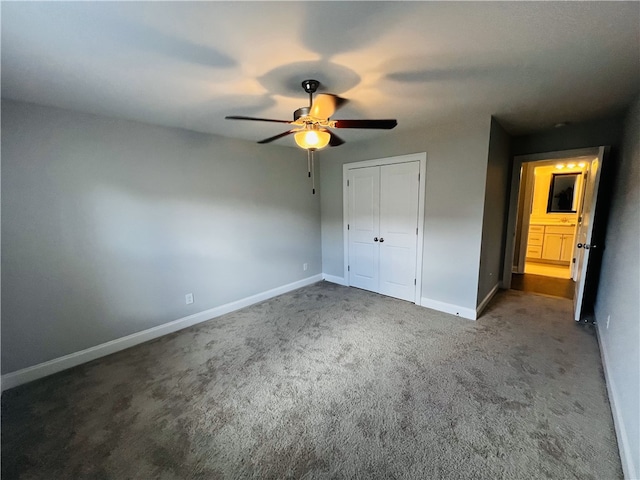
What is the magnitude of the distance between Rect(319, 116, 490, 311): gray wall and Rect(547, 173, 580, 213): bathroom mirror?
Result: 4148mm

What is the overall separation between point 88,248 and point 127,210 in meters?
0.48

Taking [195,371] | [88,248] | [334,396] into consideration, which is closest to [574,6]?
[334,396]

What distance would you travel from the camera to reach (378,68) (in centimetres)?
166

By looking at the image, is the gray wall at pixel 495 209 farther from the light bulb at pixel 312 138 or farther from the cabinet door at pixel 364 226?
the light bulb at pixel 312 138

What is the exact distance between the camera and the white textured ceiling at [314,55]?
1.16 metres

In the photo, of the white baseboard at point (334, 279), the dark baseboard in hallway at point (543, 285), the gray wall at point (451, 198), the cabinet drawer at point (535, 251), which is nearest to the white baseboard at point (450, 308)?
the gray wall at point (451, 198)

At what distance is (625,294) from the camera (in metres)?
1.85

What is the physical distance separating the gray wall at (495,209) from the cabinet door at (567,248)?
2538 mm

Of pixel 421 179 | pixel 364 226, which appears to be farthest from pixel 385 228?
pixel 421 179

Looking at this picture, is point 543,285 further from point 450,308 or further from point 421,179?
point 421,179

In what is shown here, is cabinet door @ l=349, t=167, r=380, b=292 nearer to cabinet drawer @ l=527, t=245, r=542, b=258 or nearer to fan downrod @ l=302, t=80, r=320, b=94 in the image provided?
fan downrod @ l=302, t=80, r=320, b=94

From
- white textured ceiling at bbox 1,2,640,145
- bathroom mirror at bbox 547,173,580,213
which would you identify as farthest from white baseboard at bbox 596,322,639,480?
bathroom mirror at bbox 547,173,580,213

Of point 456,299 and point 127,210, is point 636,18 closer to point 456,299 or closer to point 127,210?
point 456,299

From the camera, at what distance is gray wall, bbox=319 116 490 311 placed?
9.37ft
